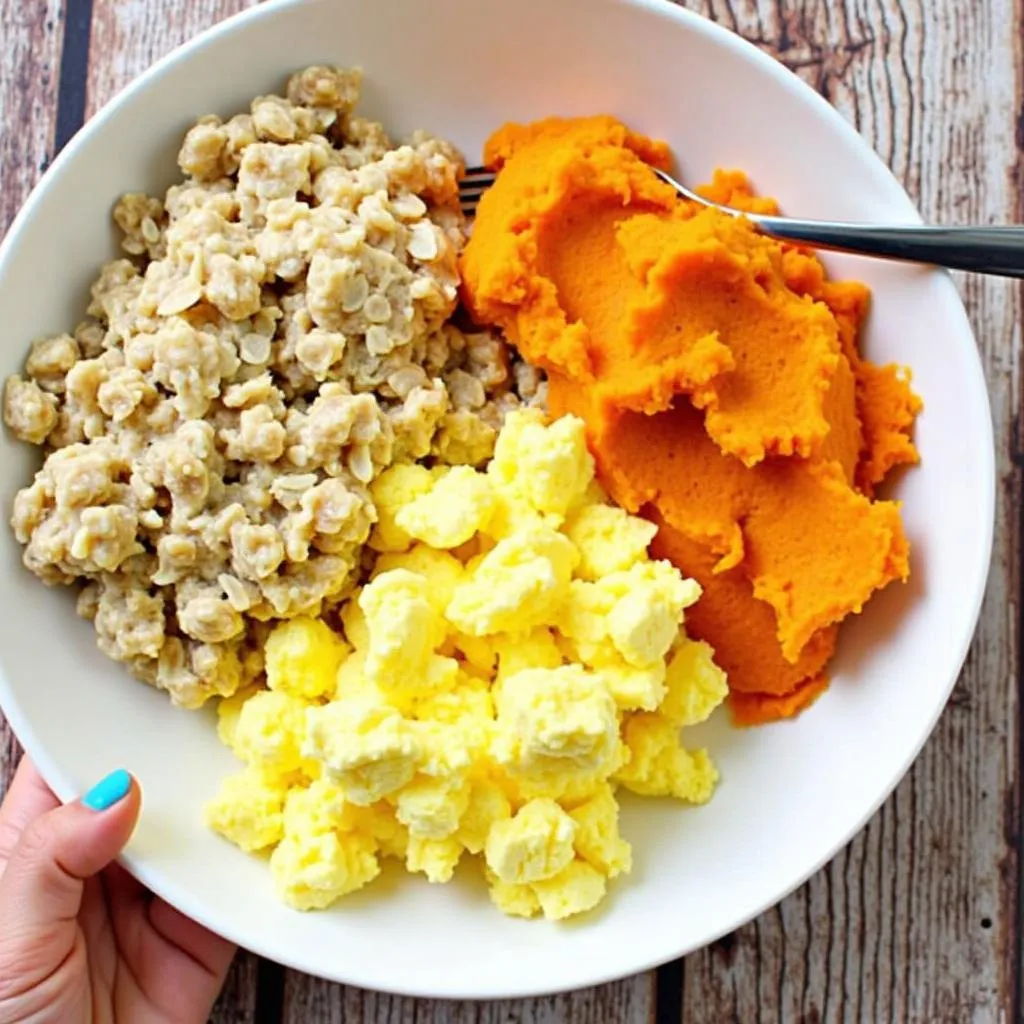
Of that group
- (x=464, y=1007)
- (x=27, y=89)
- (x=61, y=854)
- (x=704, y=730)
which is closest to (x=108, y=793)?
(x=61, y=854)

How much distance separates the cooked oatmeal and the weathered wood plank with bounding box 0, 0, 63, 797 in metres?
0.33

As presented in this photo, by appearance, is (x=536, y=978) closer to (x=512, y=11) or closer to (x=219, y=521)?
(x=219, y=521)

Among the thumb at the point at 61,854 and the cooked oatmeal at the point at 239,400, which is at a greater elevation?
the cooked oatmeal at the point at 239,400

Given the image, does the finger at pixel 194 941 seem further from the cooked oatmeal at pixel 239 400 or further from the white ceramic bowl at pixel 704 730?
the cooked oatmeal at pixel 239 400

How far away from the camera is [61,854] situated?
1313 millimetres

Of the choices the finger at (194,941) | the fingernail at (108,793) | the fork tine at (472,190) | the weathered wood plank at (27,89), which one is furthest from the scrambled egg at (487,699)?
the weathered wood plank at (27,89)

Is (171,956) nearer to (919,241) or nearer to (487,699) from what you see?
(487,699)

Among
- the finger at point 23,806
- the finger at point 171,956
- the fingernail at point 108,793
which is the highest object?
the fingernail at point 108,793

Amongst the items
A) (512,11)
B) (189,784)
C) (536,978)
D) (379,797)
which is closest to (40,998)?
(189,784)

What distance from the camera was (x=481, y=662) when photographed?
1458mm

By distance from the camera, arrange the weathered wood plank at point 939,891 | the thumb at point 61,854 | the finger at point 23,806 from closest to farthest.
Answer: the thumb at point 61,854 → the finger at point 23,806 → the weathered wood plank at point 939,891

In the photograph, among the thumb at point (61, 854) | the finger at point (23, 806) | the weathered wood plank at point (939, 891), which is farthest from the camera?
the weathered wood plank at point (939, 891)

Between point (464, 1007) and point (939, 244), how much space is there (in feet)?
4.04

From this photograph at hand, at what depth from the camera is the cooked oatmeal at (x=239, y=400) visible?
1369mm
